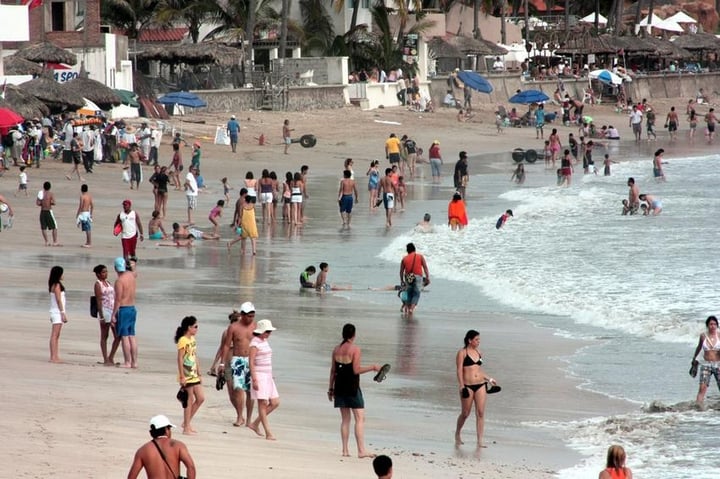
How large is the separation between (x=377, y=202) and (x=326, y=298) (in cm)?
1057

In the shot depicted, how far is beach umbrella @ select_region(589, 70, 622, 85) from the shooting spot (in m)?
62.2

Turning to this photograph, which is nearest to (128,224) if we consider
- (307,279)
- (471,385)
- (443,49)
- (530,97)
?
(307,279)

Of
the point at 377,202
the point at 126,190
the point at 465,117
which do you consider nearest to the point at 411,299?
the point at 377,202

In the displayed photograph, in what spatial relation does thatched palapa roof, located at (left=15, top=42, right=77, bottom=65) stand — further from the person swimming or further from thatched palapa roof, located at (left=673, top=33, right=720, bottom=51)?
thatched palapa roof, located at (left=673, top=33, right=720, bottom=51)

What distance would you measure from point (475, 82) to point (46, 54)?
22594mm

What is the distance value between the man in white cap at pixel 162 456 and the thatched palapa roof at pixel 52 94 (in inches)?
1075

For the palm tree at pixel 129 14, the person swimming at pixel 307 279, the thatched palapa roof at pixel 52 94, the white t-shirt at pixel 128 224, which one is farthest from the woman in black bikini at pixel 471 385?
the palm tree at pixel 129 14

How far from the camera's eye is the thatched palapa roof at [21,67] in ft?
123

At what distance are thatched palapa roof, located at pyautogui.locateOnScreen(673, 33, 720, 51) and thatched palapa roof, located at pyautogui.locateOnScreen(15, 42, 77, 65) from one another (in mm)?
43827

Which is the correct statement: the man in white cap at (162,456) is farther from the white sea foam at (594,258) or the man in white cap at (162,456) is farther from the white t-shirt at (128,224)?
the white t-shirt at (128,224)

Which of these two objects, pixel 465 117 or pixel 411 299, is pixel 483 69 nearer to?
pixel 465 117

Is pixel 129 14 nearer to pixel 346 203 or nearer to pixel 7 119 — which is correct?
pixel 7 119

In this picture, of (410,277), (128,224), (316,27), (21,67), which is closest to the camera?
(410,277)

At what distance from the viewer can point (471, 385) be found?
11211mm
